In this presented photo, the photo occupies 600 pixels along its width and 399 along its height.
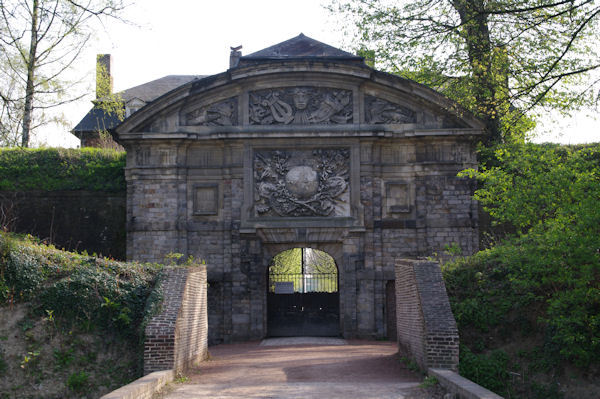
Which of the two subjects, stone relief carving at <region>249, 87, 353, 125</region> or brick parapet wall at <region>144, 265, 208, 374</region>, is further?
stone relief carving at <region>249, 87, 353, 125</region>

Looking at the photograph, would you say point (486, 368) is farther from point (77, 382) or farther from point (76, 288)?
point (76, 288)

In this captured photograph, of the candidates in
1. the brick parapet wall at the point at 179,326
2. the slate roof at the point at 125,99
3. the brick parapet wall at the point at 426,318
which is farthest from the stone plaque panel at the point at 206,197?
the slate roof at the point at 125,99

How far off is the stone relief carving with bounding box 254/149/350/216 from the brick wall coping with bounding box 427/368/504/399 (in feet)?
27.9

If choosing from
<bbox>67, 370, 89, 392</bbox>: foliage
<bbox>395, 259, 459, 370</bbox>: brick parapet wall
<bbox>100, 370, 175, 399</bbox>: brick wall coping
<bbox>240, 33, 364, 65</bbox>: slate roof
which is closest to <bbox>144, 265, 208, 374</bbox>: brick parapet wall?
<bbox>100, 370, 175, 399</bbox>: brick wall coping

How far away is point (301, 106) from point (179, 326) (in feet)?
31.0

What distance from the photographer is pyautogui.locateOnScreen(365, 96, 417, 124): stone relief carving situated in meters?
18.4

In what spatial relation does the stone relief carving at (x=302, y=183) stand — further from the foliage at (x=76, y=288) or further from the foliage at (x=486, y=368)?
the foliage at (x=486, y=368)

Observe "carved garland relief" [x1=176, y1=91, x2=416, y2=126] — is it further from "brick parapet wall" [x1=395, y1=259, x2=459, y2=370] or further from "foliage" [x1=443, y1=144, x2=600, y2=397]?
"brick parapet wall" [x1=395, y1=259, x2=459, y2=370]

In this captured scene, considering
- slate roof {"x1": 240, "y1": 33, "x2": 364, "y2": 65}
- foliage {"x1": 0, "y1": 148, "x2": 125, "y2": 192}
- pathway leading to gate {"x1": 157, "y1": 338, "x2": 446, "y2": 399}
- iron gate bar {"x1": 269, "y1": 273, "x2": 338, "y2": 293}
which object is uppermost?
slate roof {"x1": 240, "y1": 33, "x2": 364, "y2": 65}

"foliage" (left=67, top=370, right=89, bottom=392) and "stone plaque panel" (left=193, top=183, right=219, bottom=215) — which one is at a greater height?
"stone plaque panel" (left=193, top=183, right=219, bottom=215)

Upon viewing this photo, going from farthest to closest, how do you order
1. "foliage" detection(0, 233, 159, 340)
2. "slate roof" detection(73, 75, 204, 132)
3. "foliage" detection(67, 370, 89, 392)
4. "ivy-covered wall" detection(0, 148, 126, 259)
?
1. "slate roof" detection(73, 75, 204, 132)
2. "ivy-covered wall" detection(0, 148, 126, 259)
3. "foliage" detection(0, 233, 159, 340)
4. "foliage" detection(67, 370, 89, 392)

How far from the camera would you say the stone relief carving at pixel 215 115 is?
18516 mm

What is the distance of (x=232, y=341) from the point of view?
58.5ft

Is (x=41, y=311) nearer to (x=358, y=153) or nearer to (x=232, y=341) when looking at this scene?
(x=232, y=341)
